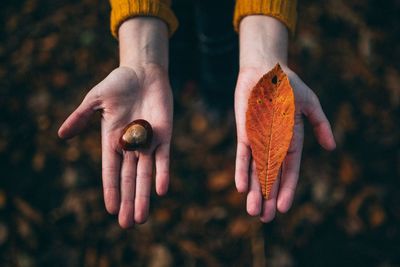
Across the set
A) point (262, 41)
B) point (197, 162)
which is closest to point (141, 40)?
point (262, 41)

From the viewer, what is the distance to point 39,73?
2.85 m

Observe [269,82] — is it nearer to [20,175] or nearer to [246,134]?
[246,134]

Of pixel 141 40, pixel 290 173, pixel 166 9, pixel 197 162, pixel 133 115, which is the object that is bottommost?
pixel 197 162

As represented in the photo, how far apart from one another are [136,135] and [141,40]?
19.5 inches

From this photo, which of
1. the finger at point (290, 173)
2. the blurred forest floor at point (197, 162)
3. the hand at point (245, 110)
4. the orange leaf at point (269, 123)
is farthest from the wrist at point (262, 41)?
the blurred forest floor at point (197, 162)

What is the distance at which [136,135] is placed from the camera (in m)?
1.66

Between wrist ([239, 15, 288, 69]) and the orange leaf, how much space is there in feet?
0.73

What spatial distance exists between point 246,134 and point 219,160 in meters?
0.92

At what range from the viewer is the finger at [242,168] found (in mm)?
1611

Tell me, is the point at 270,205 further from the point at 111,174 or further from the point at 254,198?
the point at 111,174

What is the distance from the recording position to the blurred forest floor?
2.30 m

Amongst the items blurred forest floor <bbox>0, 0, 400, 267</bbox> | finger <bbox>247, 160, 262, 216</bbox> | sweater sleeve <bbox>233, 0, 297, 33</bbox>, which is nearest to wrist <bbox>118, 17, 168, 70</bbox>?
sweater sleeve <bbox>233, 0, 297, 33</bbox>

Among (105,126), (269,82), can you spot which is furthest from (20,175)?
(269,82)

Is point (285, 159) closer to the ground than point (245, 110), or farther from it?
closer to the ground
